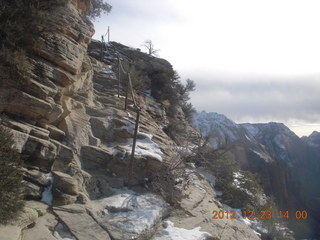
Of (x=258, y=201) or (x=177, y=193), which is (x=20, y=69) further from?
(x=258, y=201)

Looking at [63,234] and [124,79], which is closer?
[63,234]

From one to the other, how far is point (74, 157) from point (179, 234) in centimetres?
388

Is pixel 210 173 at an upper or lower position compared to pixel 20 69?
lower

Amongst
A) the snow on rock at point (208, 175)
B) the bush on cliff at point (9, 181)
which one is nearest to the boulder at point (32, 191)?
the bush on cliff at point (9, 181)

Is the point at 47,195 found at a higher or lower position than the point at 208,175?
lower

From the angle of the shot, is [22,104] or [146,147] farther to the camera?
[146,147]

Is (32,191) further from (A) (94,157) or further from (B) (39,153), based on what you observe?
(A) (94,157)

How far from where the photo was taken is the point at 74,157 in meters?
9.02

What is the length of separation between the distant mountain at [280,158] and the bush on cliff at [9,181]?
27670 mm

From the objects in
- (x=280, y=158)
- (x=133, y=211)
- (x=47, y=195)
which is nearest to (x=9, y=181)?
(x=47, y=195)

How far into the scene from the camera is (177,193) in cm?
1023

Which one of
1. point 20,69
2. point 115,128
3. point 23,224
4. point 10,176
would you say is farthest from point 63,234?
point 115,128

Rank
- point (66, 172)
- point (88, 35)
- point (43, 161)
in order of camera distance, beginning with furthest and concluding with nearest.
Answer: point (88, 35), point (66, 172), point (43, 161)

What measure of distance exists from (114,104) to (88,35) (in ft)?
12.6
